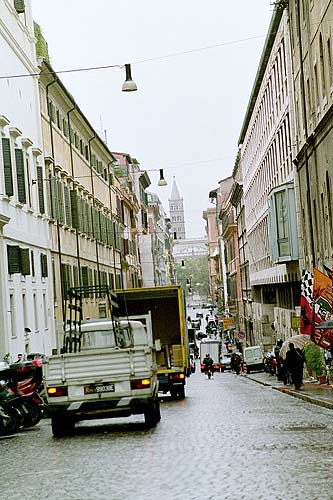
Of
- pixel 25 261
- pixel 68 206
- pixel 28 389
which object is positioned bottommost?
pixel 28 389

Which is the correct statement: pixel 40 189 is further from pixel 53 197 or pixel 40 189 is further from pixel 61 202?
pixel 61 202

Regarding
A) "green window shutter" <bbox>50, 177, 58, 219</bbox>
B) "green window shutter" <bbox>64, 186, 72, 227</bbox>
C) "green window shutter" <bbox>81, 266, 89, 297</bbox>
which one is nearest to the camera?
"green window shutter" <bbox>50, 177, 58, 219</bbox>

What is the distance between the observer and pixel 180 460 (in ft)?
48.4

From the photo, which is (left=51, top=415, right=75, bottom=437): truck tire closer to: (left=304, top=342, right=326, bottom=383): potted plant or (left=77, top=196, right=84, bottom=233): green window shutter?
(left=304, top=342, right=326, bottom=383): potted plant

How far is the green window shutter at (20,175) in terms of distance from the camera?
131 ft

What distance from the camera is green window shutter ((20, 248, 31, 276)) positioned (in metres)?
39.6

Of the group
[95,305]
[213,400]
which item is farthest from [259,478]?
[95,305]

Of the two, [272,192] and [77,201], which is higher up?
[77,201]

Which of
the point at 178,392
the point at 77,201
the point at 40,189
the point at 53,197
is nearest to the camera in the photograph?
the point at 178,392

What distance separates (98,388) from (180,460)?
19.7 feet

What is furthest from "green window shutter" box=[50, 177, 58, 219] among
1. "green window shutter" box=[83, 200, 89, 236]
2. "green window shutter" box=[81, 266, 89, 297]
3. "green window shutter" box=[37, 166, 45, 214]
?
"green window shutter" box=[83, 200, 89, 236]

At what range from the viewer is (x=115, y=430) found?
70.1 ft

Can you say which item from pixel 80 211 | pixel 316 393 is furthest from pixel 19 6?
pixel 316 393

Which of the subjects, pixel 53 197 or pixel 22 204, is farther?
pixel 53 197
